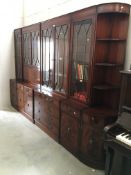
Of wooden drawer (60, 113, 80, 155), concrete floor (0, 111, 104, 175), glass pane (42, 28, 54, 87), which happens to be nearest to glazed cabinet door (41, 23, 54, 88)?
glass pane (42, 28, 54, 87)

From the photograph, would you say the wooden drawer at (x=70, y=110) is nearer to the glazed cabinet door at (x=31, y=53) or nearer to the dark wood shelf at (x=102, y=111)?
the dark wood shelf at (x=102, y=111)

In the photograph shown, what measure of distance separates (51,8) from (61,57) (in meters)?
1.35

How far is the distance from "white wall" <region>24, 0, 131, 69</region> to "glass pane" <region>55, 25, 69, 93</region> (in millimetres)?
543

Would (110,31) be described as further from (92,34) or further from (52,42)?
(52,42)

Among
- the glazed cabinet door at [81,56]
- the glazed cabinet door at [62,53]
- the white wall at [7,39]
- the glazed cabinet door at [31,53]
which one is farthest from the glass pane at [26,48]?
the glazed cabinet door at [81,56]

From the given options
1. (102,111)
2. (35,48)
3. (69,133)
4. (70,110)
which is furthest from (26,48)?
(102,111)

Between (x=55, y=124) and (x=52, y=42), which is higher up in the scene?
(x=52, y=42)

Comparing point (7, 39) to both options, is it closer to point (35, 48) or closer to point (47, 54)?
point (35, 48)

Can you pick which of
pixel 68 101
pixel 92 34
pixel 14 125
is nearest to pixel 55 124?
pixel 68 101

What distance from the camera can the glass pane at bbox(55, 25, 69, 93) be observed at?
288cm

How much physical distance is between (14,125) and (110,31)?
2.66m

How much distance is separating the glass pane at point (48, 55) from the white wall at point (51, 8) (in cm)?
55

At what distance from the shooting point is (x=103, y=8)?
2102mm

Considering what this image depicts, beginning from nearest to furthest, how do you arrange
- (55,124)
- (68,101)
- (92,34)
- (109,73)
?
1. (92,34)
2. (109,73)
3. (68,101)
4. (55,124)
